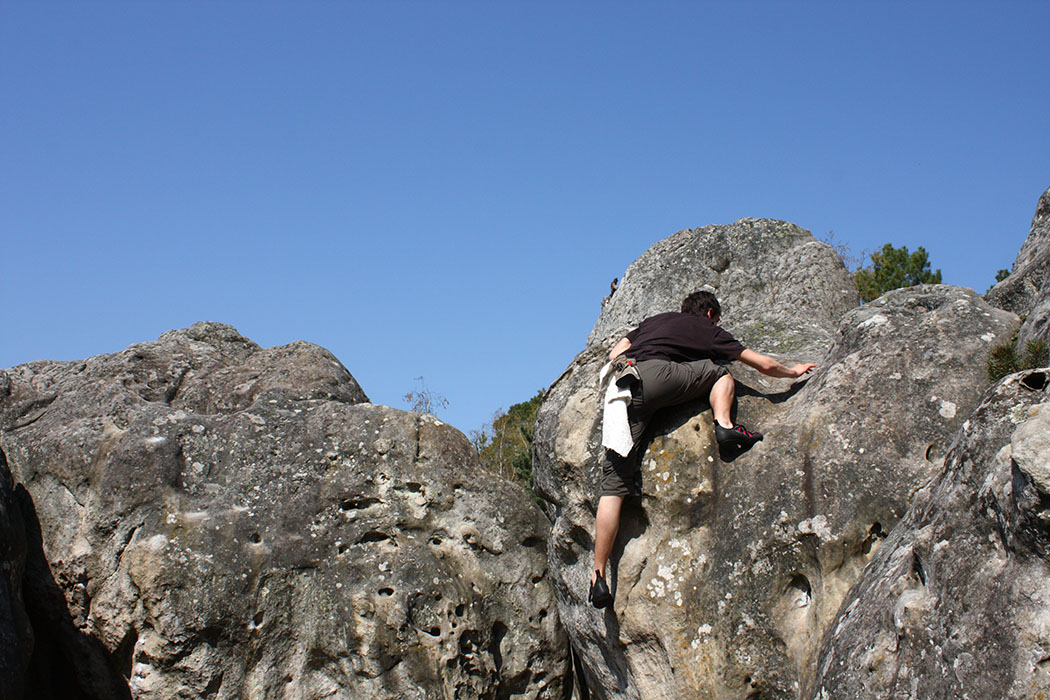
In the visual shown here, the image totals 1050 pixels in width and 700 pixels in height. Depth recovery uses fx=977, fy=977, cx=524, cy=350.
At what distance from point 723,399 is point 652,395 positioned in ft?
1.79

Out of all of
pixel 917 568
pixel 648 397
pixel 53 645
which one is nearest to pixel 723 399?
pixel 648 397

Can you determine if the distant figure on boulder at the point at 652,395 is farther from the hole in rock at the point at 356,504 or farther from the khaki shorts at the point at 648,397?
the hole in rock at the point at 356,504

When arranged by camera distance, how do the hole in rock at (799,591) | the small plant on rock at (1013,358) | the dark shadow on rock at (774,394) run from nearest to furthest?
the small plant on rock at (1013,358) → the hole in rock at (799,591) → the dark shadow on rock at (774,394)

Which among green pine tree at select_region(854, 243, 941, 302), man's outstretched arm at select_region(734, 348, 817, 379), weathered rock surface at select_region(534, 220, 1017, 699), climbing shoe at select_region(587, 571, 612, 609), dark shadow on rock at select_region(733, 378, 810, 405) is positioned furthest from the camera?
green pine tree at select_region(854, 243, 941, 302)

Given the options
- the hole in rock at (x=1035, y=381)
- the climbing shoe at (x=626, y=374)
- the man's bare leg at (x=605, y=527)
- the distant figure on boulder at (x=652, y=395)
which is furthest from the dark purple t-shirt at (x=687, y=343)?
the hole in rock at (x=1035, y=381)

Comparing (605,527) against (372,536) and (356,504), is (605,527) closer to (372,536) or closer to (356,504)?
(372,536)

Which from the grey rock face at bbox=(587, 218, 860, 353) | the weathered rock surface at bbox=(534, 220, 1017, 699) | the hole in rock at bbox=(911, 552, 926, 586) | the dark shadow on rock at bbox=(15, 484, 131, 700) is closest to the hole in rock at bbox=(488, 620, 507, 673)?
the weathered rock surface at bbox=(534, 220, 1017, 699)

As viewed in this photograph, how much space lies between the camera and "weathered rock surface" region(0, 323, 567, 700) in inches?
324

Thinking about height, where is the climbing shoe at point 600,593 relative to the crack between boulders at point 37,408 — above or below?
below

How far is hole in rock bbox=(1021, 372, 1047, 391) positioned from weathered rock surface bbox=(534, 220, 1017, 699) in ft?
3.78

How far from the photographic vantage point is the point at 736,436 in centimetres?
716

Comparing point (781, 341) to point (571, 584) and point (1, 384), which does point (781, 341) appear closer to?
point (571, 584)

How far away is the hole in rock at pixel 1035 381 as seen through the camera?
17.5 feet

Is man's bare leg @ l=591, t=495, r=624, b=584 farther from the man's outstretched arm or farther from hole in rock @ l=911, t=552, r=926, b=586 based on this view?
hole in rock @ l=911, t=552, r=926, b=586
